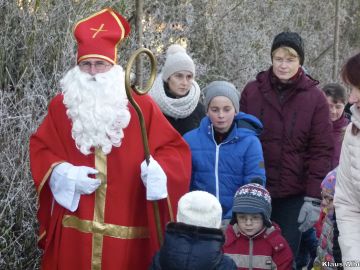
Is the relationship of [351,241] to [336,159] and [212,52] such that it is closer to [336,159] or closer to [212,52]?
[336,159]

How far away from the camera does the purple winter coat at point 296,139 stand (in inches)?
210

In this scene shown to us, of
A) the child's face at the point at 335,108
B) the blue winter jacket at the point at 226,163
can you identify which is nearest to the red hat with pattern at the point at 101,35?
the blue winter jacket at the point at 226,163

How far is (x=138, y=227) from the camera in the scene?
480 cm

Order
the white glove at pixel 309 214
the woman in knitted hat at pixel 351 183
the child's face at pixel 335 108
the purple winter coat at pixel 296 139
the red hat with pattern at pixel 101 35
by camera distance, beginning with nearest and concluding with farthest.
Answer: the woman in knitted hat at pixel 351 183
the red hat with pattern at pixel 101 35
the white glove at pixel 309 214
the purple winter coat at pixel 296 139
the child's face at pixel 335 108

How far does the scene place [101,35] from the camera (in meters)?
4.82

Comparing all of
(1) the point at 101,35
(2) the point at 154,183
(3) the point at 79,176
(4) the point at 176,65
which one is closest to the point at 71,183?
(3) the point at 79,176

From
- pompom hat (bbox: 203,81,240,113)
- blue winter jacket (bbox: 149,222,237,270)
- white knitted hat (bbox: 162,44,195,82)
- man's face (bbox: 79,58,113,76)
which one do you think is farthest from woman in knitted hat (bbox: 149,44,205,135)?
blue winter jacket (bbox: 149,222,237,270)

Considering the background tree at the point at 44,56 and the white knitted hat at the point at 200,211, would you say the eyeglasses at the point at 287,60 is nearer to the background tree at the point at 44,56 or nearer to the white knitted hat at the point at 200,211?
the background tree at the point at 44,56

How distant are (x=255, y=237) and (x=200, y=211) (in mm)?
929

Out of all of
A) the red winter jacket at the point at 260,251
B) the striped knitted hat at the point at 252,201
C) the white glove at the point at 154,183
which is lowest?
the red winter jacket at the point at 260,251

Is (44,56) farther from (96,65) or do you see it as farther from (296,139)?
(296,139)

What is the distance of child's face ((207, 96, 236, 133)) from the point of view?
504 centimetres

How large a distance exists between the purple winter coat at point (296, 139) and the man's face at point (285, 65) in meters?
0.09

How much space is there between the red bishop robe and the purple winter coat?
0.81 m
